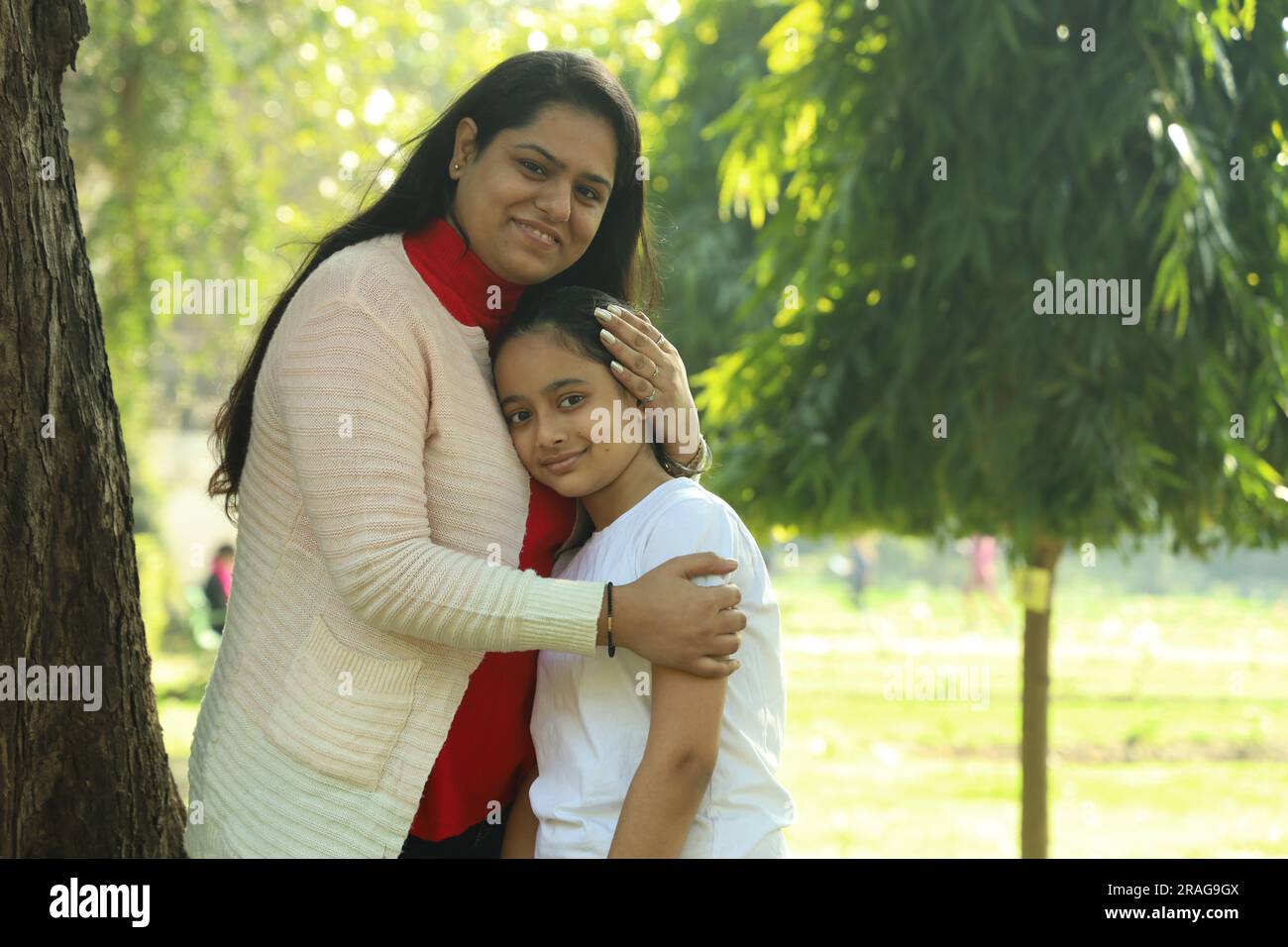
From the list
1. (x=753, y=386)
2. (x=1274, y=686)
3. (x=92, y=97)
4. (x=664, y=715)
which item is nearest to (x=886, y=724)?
(x=1274, y=686)

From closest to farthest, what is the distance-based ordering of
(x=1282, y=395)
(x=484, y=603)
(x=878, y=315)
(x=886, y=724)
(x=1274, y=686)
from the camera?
(x=484, y=603), (x=1282, y=395), (x=878, y=315), (x=886, y=724), (x=1274, y=686)

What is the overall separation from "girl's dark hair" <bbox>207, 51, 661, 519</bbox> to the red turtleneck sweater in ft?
0.21

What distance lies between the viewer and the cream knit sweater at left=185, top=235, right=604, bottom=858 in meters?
1.94

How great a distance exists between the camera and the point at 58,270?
7.08 feet

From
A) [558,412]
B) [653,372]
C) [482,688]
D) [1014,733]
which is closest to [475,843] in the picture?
[482,688]

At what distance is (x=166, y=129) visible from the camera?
8.88 m

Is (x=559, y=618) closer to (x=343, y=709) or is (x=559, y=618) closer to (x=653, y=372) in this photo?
(x=343, y=709)

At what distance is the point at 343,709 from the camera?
2029mm

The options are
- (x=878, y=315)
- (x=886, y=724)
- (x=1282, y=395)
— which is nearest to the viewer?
(x=1282, y=395)

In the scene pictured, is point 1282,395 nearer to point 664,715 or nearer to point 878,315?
point 878,315

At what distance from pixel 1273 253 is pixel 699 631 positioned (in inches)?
119

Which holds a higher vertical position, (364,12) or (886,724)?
(364,12)

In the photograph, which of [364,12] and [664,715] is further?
[364,12]

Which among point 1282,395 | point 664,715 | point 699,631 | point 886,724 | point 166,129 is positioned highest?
point 166,129
